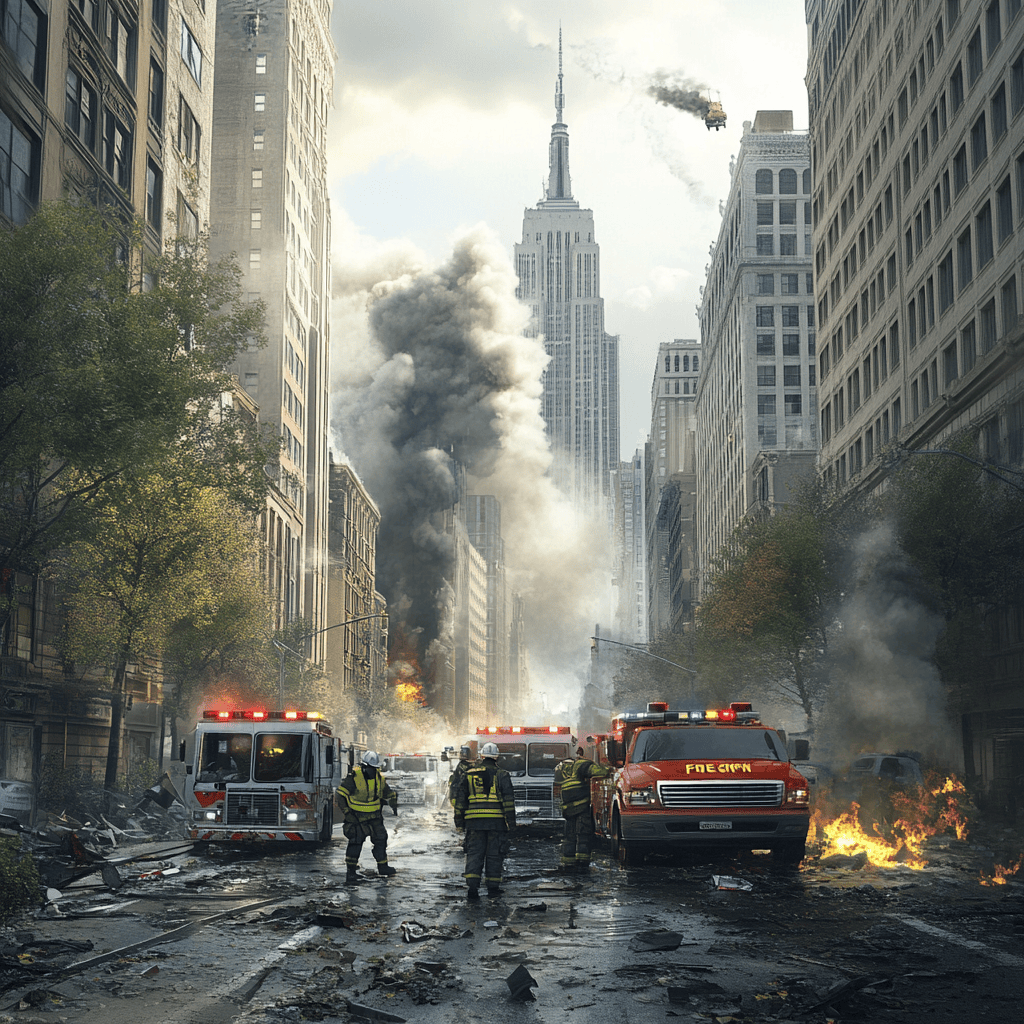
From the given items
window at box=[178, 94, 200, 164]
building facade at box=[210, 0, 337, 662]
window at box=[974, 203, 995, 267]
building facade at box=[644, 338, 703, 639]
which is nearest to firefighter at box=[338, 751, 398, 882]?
window at box=[974, 203, 995, 267]

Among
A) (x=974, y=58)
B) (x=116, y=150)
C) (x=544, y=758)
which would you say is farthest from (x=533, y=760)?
(x=974, y=58)

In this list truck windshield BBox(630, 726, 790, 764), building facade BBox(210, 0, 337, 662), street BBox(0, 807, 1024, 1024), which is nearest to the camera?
street BBox(0, 807, 1024, 1024)

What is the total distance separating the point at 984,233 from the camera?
132ft

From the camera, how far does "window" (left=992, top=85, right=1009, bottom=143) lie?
1500 inches

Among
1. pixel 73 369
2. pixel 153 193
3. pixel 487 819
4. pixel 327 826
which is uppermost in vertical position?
pixel 153 193

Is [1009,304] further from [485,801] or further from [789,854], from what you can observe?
[485,801]

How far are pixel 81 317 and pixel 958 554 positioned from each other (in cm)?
2374

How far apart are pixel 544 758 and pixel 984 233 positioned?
2513 cm

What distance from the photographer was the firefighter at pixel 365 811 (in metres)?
15.6

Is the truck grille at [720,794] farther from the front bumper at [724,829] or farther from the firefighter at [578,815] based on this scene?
the firefighter at [578,815]

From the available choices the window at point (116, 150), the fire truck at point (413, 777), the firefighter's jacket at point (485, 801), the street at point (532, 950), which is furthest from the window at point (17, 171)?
the firefighter's jacket at point (485, 801)

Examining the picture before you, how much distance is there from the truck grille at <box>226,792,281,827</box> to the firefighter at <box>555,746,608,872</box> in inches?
240

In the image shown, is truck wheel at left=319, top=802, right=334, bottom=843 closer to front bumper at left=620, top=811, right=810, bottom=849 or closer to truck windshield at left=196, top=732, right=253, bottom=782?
truck windshield at left=196, top=732, right=253, bottom=782

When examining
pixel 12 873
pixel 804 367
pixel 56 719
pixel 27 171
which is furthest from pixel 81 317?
pixel 804 367
